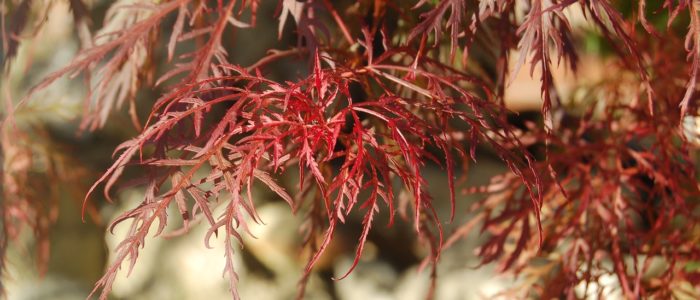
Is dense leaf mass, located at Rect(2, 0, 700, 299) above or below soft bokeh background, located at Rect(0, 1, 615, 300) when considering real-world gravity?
above

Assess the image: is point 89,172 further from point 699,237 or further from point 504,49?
point 699,237

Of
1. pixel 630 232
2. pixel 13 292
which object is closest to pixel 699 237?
pixel 630 232

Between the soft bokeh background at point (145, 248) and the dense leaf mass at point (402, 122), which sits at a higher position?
the dense leaf mass at point (402, 122)

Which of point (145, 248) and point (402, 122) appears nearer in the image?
point (402, 122)

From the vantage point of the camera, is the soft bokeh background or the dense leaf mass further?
the soft bokeh background

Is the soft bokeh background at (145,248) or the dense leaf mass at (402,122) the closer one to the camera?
the dense leaf mass at (402,122)
